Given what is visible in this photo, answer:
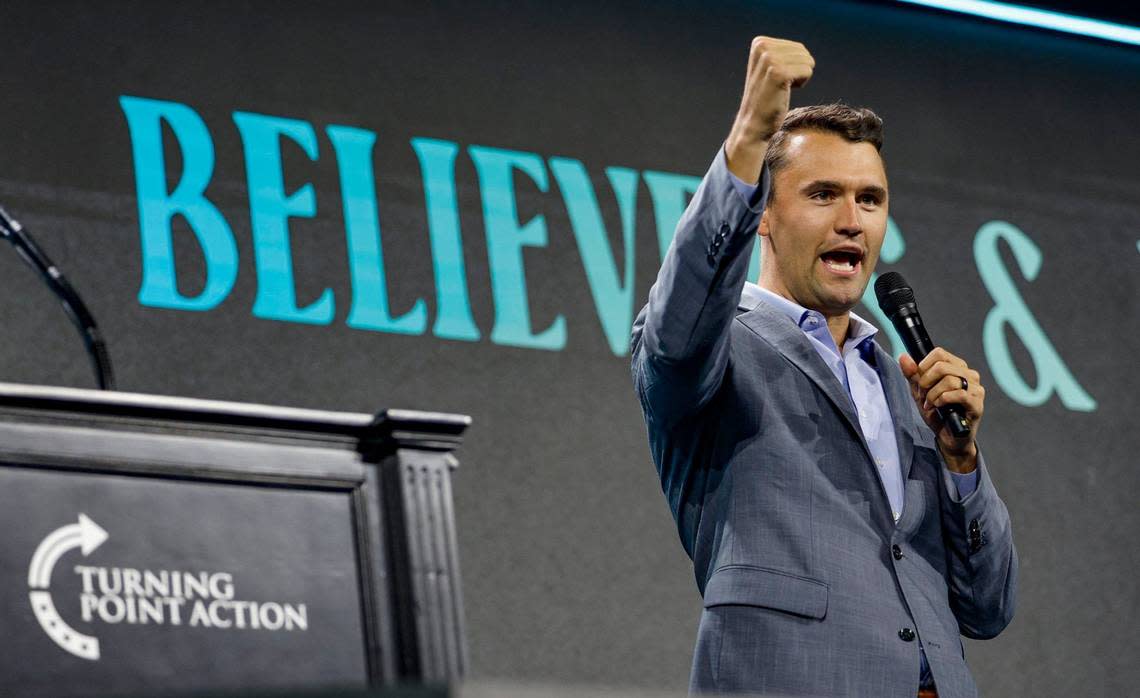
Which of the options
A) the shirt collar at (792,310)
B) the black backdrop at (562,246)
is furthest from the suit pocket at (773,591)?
the black backdrop at (562,246)

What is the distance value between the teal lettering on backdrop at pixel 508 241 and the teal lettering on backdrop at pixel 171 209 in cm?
57

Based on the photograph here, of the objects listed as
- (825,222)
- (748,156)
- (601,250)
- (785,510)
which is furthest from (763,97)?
(601,250)

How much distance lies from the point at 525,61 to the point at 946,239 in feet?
3.73

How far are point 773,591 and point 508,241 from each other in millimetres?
2102

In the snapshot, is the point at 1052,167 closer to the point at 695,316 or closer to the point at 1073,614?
the point at 1073,614

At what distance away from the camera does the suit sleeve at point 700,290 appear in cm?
154

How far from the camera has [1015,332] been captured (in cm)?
406

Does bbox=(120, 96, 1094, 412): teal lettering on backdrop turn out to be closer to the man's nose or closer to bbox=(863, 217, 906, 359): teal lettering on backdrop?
bbox=(863, 217, 906, 359): teal lettering on backdrop

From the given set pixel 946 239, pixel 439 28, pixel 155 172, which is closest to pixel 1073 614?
pixel 946 239

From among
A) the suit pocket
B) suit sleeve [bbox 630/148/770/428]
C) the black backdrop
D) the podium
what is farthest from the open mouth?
the black backdrop

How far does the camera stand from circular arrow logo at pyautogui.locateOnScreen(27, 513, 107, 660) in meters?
1.18

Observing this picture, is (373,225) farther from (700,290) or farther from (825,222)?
(700,290)

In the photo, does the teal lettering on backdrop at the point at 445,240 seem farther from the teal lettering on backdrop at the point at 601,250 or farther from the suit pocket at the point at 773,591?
the suit pocket at the point at 773,591

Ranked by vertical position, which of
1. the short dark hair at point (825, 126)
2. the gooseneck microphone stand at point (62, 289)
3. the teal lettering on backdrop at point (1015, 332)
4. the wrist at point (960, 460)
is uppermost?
the teal lettering on backdrop at point (1015, 332)
